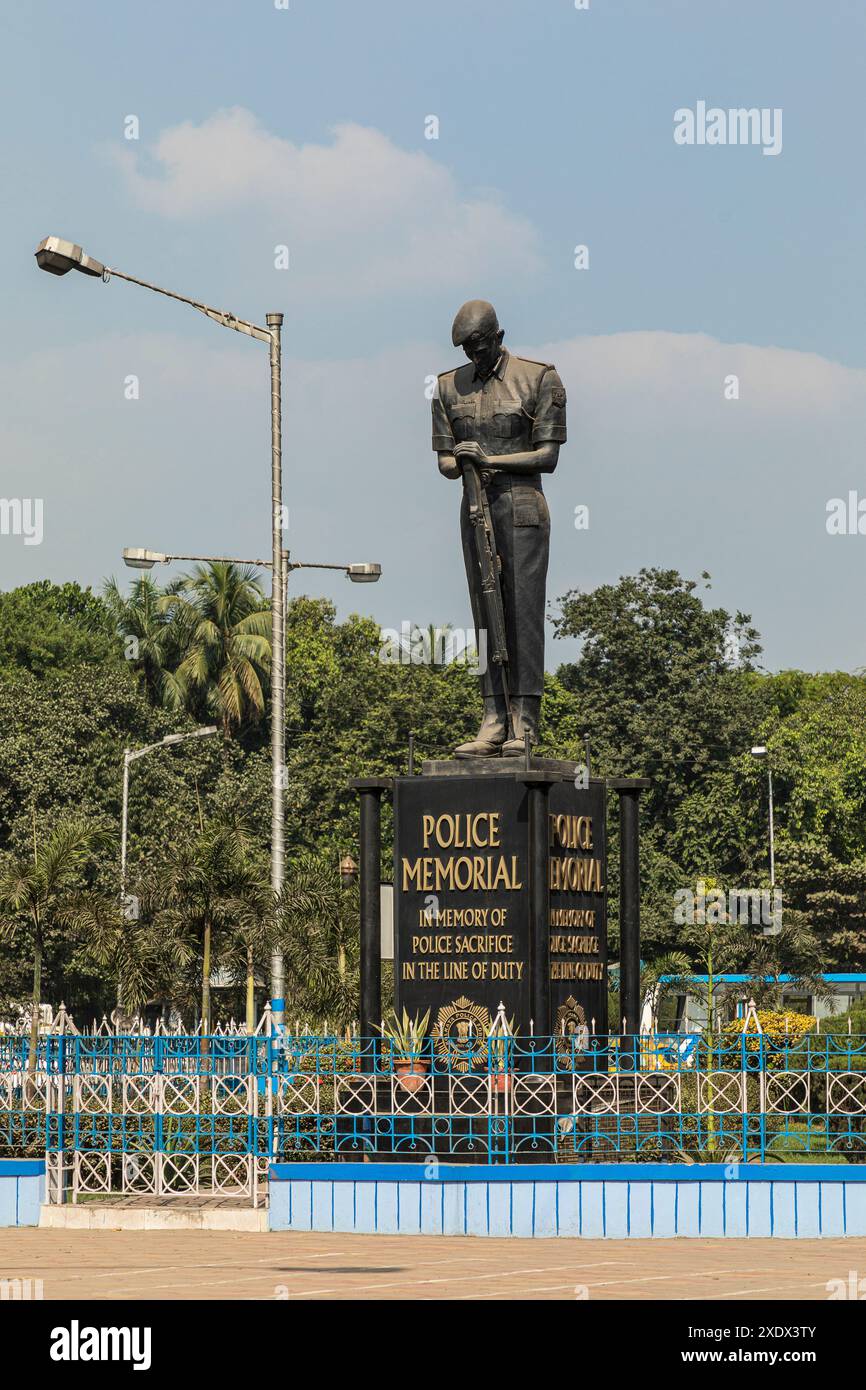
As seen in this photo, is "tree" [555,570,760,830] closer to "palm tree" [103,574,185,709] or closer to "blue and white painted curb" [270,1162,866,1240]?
"palm tree" [103,574,185,709]

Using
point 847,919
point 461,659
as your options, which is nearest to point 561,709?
point 461,659

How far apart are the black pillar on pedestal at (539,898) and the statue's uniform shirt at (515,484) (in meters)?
→ 1.45

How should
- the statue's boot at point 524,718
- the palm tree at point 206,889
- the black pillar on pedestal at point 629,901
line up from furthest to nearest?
the palm tree at point 206,889 < the black pillar on pedestal at point 629,901 < the statue's boot at point 524,718

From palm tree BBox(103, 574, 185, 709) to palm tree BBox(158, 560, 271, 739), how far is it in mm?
386

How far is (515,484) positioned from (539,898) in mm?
3823

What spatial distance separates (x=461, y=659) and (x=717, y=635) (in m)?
7.78

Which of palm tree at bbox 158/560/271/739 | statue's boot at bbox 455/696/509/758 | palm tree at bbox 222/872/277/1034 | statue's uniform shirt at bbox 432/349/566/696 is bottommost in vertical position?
palm tree at bbox 222/872/277/1034

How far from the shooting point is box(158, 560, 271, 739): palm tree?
6450 cm

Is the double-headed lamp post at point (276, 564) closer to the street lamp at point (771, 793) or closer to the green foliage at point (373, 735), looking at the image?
the green foliage at point (373, 735)

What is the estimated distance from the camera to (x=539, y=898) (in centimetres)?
1780

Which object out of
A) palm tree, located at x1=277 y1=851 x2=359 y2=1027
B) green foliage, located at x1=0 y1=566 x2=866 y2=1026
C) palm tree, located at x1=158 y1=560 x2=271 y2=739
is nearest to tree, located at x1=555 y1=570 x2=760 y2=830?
green foliage, located at x1=0 y1=566 x2=866 y2=1026

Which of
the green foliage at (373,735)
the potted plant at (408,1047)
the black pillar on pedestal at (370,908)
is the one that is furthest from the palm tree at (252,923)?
Answer: the green foliage at (373,735)

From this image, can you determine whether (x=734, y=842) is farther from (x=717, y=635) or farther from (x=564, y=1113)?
(x=564, y=1113)

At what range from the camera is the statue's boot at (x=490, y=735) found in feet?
62.4
